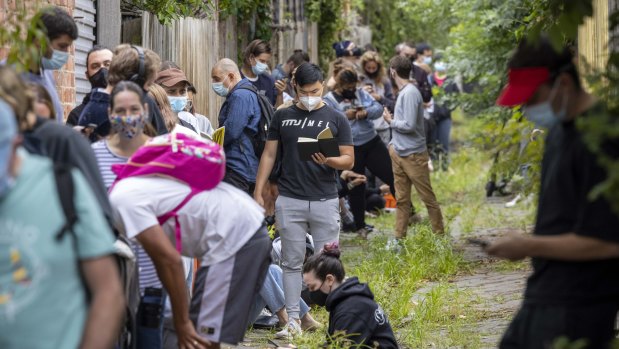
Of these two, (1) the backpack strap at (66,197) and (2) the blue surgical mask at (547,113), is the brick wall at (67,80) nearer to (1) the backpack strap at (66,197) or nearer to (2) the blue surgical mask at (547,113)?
(2) the blue surgical mask at (547,113)

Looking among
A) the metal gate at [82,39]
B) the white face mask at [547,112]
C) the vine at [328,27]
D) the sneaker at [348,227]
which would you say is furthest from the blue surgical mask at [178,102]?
the vine at [328,27]

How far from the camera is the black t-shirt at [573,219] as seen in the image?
4523 millimetres

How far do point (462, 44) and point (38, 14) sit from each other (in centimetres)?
1211

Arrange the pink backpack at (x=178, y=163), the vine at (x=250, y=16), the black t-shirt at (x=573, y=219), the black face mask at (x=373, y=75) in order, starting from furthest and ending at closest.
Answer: the black face mask at (x=373, y=75) < the vine at (x=250, y=16) < the pink backpack at (x=178, y=163) < the black t-shirt at (x=573, y=219)

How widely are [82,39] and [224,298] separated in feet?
14.3

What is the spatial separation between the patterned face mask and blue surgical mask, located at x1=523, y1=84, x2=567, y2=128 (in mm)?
2191

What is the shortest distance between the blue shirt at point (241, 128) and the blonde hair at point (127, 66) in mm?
3102

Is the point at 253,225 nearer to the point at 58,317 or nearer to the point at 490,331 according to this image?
the point at 58,317

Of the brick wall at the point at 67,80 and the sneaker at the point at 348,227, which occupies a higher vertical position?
the brick wall at the point at 67,80

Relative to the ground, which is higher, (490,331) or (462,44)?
(462,44)

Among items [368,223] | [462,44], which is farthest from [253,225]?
[462,44]

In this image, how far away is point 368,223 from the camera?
16.0m

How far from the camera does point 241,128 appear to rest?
398 inches

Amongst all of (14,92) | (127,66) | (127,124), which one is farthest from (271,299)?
(14,92)
